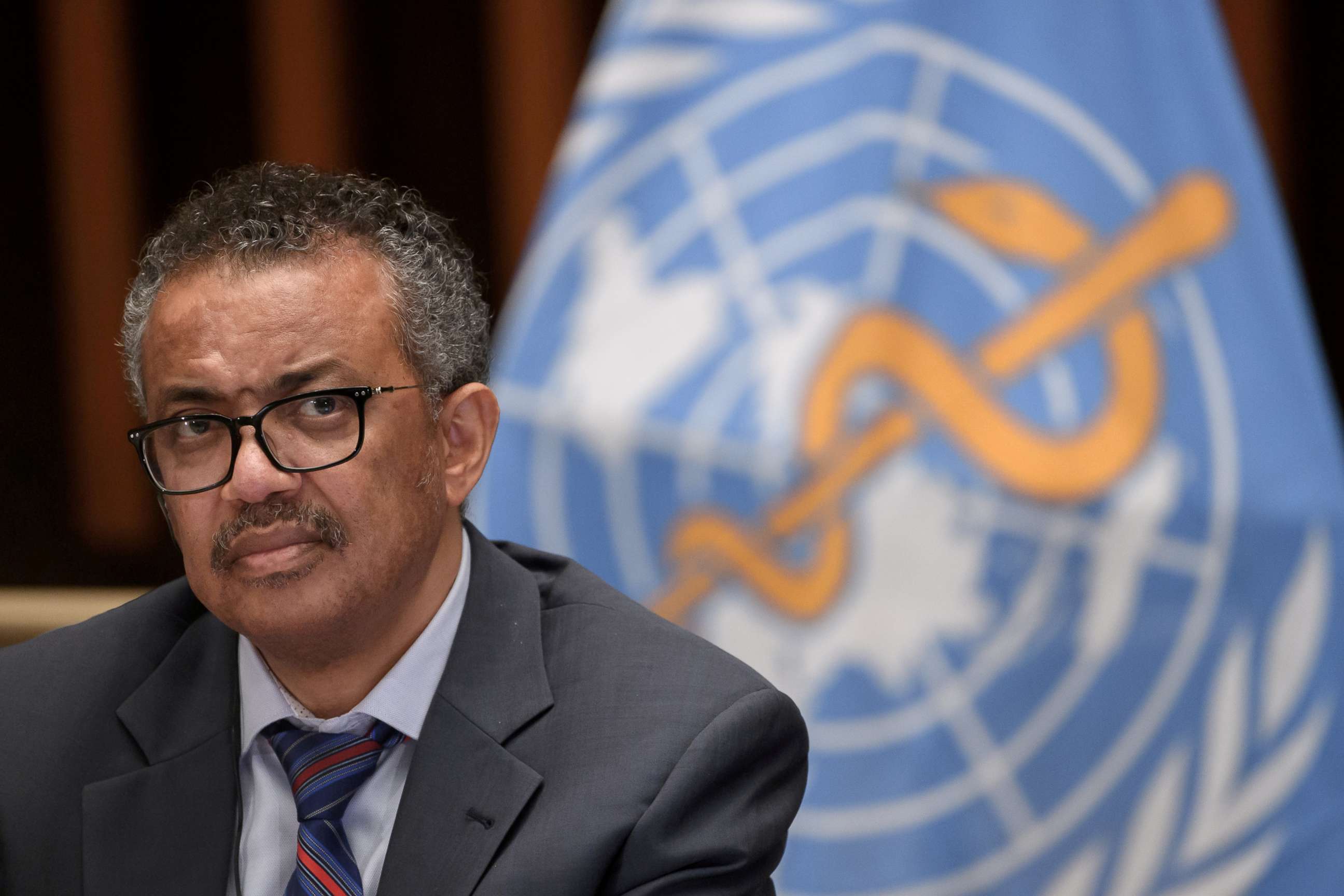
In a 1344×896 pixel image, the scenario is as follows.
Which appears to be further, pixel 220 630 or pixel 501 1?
pixel 501 1

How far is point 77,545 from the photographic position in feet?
12.6

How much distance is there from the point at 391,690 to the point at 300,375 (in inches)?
13.4

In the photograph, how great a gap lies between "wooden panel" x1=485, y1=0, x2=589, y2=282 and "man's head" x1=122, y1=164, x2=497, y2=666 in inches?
93.2

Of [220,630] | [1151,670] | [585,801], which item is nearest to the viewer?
[585,801]

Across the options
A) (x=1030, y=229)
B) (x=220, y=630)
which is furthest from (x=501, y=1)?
(x=220, y=630)

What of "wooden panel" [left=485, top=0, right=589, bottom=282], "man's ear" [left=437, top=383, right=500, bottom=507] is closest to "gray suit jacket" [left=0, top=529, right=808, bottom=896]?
"man's ear" [left=437, top=383, right=500, bottom=507]

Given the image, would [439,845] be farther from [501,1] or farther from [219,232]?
[501,1]

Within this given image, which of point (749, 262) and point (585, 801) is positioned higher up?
point (749, 262)

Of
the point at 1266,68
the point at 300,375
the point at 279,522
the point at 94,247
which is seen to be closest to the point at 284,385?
the point at 300,375

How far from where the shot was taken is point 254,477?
47.2 inches

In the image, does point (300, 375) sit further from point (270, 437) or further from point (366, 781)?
point (366, 781)

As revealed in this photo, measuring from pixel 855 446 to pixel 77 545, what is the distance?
2.42 meters

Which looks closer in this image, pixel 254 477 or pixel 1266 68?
pixel 254 477

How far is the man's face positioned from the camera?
1211 mm
